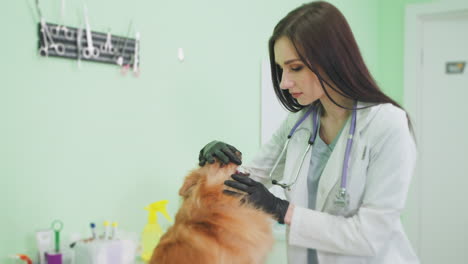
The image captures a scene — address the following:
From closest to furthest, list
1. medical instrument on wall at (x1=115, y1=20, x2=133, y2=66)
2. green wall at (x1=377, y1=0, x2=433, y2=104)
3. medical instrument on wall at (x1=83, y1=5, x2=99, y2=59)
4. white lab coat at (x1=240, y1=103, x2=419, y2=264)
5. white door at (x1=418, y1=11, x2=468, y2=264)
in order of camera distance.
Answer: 1. white lab coat at (x1=240, y1=103, x2=419, y2=264)
2. medical instrument on wall at (x1=83, y1=5, x2=99, y2=59)
3. medical instrument on wall at (x1=115, y1=20, x2=133, y2=66)
4. white door at (x1=418, y1=11, x2=468, y2=264)
5. green wall at (x1=377, y1=0, x2=433, y2=104)

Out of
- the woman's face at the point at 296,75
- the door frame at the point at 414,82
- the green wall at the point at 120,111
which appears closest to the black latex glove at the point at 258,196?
the woman's face at the point at 296,75

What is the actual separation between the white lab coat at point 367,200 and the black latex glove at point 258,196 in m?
0.05

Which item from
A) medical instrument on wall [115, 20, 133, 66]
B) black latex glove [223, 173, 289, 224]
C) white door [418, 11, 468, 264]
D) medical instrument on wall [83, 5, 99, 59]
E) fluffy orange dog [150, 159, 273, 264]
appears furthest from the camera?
white door [418, 11, 468, 264]

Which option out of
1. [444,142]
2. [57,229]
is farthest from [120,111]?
[444,142]

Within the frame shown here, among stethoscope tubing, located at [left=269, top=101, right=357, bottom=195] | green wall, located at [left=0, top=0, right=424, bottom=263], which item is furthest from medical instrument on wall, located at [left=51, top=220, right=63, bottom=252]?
stethoscope tubing, located at [left=269, top=101, right=357, bottom=195]

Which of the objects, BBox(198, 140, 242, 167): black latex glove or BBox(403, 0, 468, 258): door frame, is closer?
BBox(198, 140, 242, 167): black latex glove

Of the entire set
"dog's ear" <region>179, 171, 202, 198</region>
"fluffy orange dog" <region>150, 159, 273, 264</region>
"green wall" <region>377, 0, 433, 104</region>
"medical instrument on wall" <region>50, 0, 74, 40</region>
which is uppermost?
"green wall" <region>377, 0, 433, 104</region>

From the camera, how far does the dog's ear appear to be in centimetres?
105

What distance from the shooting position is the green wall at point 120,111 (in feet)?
3.77

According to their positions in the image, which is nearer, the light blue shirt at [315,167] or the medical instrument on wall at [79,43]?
the medical instrument on wall at [79,43]

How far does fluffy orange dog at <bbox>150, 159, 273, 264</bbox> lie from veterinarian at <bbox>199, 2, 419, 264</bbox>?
133 millimetres

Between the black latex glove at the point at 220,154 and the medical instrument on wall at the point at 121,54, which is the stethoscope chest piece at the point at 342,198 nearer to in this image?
the black latex glove at the point at 220,154

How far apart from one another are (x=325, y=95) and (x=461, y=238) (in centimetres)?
226

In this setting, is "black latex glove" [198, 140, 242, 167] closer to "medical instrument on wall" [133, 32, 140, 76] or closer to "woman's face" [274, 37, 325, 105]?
"woman's face" [274, 37, 325, 105]
